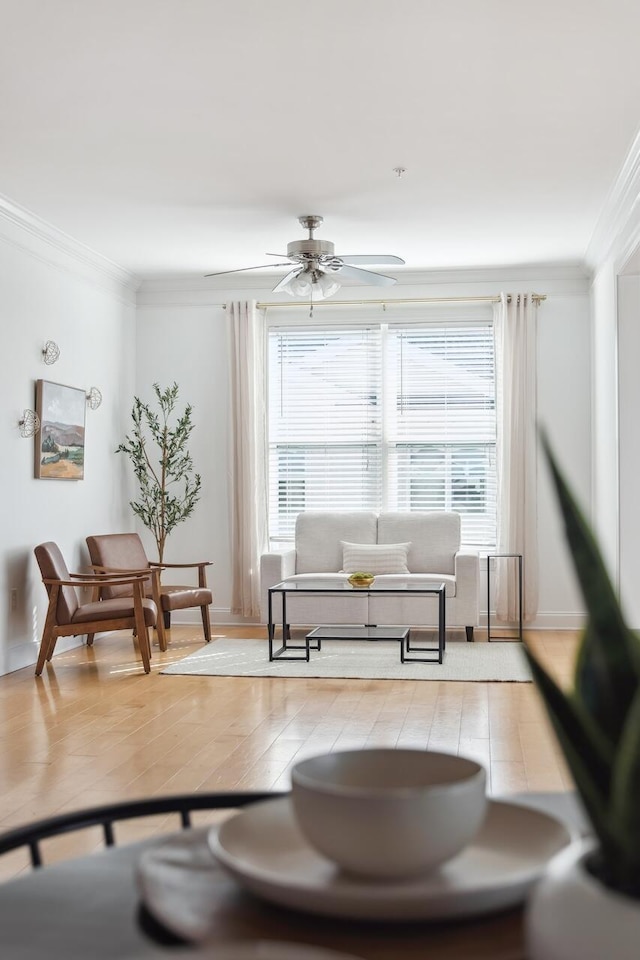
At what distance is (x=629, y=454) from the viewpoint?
6648 mm

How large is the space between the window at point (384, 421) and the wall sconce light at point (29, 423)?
2.49 m

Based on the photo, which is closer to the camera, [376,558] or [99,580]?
[99,580]

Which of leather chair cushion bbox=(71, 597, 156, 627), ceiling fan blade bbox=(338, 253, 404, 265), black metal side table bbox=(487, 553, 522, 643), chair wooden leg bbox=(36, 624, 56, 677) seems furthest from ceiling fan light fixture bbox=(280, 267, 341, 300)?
chair wooden leg bbox=(36, 624, 56, 677)

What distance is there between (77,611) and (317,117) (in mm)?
3419

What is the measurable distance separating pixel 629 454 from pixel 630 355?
0.67 meters

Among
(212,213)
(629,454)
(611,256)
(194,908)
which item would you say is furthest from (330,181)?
(194,908)

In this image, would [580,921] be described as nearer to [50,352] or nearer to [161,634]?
[161,634]

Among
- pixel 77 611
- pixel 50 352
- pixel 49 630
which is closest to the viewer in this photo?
pixel 49 630

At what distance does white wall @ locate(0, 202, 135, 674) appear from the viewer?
648 cm

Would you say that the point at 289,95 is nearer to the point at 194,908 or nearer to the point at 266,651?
the point at 266,651

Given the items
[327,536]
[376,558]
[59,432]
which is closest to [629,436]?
[376,558]

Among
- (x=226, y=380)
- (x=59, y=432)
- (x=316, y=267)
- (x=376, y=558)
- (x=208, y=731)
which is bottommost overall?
(x=208, y=731)

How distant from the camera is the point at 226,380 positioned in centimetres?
872

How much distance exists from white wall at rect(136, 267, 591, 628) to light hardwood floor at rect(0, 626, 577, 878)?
1.84 meters
